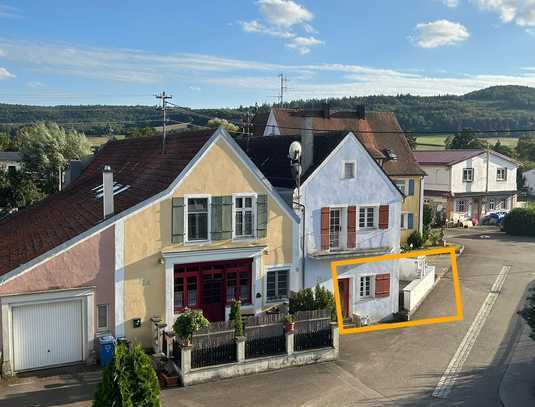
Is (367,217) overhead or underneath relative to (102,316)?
overhead

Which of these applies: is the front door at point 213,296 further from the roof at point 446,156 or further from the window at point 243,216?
the roof at point 446,156

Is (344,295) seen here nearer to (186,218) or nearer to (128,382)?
(186,218)

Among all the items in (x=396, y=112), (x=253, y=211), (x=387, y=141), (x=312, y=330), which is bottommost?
(x=312, y=330)

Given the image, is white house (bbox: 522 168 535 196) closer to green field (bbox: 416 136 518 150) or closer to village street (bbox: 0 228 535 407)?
green field (bbox: 416 136 518 150)

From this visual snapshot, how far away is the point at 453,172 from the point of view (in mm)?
54469

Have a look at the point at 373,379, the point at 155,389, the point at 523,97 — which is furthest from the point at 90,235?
the point at 523,97

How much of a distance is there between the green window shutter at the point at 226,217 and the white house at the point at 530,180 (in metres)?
73.3

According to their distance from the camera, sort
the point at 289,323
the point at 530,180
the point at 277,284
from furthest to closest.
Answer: the point at 530,180, the point at 277,284, the point at 289,323

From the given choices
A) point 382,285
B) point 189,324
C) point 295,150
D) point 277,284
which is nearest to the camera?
point 189,324

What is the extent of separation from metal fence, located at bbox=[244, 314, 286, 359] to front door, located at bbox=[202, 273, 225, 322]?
292 cm

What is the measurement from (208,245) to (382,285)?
29.6ft

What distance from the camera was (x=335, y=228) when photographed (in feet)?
80.2

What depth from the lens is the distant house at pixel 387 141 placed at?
43.8 metres

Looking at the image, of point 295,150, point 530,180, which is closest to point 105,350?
point 295,150
